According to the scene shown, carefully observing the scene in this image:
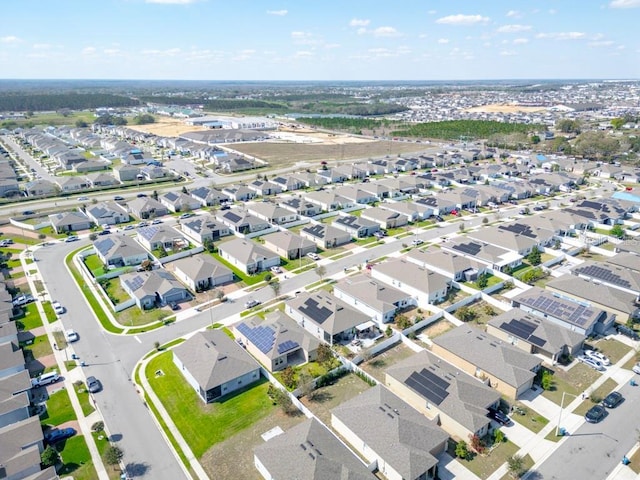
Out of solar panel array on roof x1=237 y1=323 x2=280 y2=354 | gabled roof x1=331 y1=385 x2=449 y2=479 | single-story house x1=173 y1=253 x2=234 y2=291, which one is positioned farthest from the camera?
single-story house x1=173 y1=253 x2=234 y2=291

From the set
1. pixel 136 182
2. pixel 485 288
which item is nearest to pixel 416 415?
pixel 485 288

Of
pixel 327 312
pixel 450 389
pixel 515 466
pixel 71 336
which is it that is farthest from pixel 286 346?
pixel 71 336

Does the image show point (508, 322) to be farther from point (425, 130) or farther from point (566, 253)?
point (425, 130)

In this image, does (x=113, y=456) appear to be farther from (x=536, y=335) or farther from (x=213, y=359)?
(x=536, y=335)

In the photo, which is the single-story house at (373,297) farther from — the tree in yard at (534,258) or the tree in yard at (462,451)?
the tree in yard at (534,258)

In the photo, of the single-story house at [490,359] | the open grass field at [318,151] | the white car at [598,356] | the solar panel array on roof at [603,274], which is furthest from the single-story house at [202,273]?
the open grass field at [318,151]

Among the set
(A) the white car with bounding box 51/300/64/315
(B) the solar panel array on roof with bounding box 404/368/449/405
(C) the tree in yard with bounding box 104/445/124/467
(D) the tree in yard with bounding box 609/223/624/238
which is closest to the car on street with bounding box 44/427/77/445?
(C) the tree in yard with bounding box 104/445/124/467

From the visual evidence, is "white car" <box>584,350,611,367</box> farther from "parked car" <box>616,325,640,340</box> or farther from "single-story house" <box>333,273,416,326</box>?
"single-story house" <box>333,273,416,326</box>
